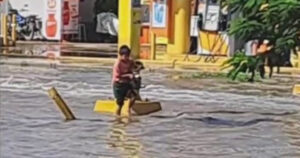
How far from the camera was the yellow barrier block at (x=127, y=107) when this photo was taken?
1769 centimetres

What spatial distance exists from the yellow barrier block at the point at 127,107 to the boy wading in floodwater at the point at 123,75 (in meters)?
A: 0.28

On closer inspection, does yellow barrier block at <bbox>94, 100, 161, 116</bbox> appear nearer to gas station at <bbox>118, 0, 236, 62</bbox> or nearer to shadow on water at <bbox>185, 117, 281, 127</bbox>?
shadow on water at <bbox>185, 117, 281, 127</bbox>

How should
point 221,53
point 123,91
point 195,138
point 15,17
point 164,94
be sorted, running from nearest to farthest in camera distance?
point 195,138 < point 123,91 < point 164,94 < point 221,53 < point 15,17

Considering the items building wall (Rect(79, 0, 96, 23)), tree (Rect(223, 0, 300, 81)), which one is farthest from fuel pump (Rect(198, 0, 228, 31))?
tree (Rect(223, 0, 300, 81))

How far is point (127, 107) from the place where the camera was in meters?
17.5

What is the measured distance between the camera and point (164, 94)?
21.8 metres

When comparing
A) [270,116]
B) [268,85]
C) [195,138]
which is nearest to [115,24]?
[268,85]

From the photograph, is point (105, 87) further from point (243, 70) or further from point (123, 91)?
point (243, 70)

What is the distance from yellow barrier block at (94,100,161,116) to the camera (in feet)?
58.0

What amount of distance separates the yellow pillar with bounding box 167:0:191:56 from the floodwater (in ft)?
25.3

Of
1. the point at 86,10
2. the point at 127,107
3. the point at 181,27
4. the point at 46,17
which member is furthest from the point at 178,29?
the point at 127,107

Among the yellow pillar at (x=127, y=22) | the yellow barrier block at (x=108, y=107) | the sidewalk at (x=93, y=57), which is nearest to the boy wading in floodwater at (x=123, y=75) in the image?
the yellow barrier block at (x=108, y=107)

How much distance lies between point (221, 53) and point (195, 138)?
54.0 feet

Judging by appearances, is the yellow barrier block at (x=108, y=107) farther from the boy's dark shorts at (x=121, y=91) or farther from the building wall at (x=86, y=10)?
the building wall at (x=86, y=10)
